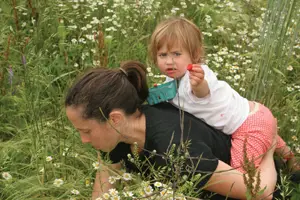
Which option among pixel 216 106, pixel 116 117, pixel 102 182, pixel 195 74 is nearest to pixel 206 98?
pixel 216 106

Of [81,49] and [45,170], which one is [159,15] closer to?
[81,49]

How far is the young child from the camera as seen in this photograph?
2424 millimetres

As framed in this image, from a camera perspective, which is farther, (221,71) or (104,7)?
(104,7)

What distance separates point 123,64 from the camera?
234 centimetres

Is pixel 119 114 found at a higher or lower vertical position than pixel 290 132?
higher

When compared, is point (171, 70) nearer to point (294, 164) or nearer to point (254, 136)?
point (254, 136)

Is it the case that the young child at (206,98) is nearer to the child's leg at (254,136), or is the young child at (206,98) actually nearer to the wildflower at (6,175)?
the child's leg at (254,136)

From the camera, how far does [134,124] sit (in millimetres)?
2266

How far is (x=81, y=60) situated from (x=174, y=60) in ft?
3.63

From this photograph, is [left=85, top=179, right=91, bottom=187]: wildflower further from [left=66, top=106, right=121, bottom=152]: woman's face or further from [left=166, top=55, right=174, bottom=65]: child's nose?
[left=166, top=55, right=174, bottom=65]: child's nose

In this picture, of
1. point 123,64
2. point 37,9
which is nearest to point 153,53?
point 123,64

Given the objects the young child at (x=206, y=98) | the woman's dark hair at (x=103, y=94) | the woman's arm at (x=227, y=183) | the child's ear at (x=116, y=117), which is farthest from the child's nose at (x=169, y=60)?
the woman's arm at (x=227, y=183)

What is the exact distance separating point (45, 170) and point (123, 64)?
59 centimetres

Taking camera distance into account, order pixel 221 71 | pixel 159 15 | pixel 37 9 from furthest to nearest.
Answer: pixel 159 15, pixel 37 9, pixel 221 71
